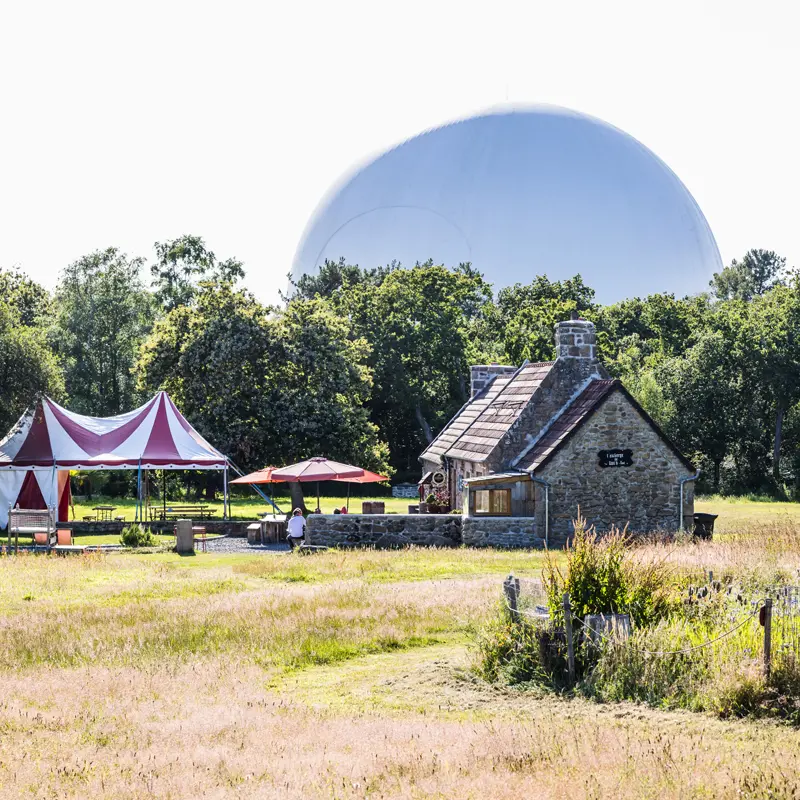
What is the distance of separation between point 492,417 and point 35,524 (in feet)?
44.5

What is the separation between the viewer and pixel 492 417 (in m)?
31.9

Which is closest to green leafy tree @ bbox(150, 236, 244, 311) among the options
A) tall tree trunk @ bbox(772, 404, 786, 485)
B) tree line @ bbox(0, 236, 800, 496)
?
tree line @ bbox(0, 236, 800, 496)

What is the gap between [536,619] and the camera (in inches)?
465

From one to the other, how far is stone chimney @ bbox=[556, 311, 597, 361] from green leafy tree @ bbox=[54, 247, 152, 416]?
113ft

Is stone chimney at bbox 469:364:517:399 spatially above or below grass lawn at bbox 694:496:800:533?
above

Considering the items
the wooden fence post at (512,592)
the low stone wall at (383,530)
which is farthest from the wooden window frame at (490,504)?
the wooden fence post at (512,592)

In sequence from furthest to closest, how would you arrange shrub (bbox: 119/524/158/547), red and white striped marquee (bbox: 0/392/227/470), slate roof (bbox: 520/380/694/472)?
red and white striped marquee (bbox: 0/392/227/470)
shrub (bbox: 119/524/158/547)
slate roof (bbox: 520/380/694/472)

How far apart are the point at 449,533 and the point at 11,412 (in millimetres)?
20541

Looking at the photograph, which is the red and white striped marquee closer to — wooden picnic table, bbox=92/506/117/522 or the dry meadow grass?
wooden picnic table, bbox=92/506/117/522

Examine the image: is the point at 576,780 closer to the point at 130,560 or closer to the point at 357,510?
the point at 130,560

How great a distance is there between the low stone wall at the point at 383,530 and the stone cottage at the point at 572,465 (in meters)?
0.57

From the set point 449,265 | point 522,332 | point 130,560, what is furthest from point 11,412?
point 449,265

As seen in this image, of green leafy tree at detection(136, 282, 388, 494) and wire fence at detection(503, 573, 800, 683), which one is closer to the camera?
wire fence at detection(503, 573, 800, 683)

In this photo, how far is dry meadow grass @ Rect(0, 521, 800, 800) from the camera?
297 inches
